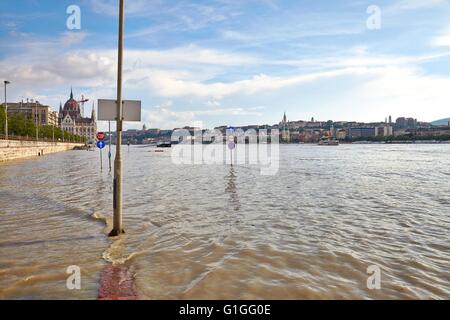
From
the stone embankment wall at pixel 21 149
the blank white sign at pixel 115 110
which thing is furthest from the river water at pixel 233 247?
the stone embankment wall at pixel 21 149

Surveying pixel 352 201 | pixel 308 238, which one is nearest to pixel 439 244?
pixel 308 238

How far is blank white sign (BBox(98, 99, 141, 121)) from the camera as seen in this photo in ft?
28.8

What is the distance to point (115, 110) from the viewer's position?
8.83 metres

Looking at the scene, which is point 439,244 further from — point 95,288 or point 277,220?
point 95,288

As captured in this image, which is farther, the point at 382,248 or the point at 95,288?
the point at 382,248

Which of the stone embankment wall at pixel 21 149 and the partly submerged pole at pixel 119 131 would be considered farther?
the stone embankment wall at pixel 21 149

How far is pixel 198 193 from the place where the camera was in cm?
1873

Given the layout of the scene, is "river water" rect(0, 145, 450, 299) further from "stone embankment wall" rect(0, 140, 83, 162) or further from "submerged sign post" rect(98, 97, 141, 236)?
"stone embankment wall" rect(0, 140, 83, 162)

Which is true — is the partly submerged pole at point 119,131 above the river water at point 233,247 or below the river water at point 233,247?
above

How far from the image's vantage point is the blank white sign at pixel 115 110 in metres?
8.77

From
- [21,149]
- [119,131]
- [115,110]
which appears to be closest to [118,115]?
[115,110]

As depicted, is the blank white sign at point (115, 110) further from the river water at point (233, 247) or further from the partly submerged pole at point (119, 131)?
the river water at point (233, 247)
